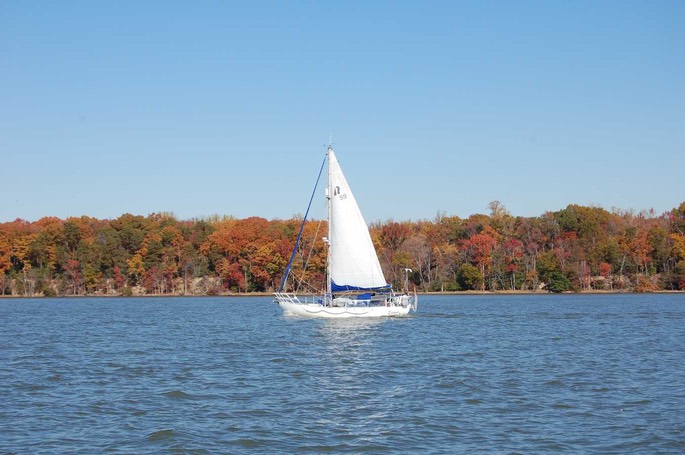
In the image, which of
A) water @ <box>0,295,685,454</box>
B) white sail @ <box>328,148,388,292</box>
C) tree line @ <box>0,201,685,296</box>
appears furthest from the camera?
tree line @ <box>0,201,685,296</box>

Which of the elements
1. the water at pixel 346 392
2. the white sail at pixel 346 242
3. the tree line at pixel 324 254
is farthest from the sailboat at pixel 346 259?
the tree line at pixel 324 254

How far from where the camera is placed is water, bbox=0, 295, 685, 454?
65.5ft

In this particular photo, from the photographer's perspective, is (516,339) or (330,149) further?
(330,149)

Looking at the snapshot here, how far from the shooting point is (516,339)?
46.3m

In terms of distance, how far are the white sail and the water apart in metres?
10.7

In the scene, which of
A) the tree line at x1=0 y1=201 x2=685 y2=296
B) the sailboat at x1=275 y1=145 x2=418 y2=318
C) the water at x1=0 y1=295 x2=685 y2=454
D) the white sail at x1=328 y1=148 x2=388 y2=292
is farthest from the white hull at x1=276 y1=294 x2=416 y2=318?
the tree line at x1=0 y1=201 x2=685 y2=296

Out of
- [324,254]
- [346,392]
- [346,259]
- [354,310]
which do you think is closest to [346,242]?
[346,259]

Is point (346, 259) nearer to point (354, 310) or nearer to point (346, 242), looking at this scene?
point (346, 242)

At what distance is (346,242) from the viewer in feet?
199

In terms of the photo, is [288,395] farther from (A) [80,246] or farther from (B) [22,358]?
(A) [80,246]

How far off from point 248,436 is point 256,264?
116 metres

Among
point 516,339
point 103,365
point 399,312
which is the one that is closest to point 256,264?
point 399,312

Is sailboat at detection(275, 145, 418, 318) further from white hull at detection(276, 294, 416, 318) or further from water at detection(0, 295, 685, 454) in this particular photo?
water at detection(0, 295, 685, 454)

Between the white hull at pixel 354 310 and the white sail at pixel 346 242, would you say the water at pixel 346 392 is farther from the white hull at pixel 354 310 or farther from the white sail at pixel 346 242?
the white sail at pixel 346 242
